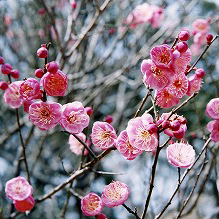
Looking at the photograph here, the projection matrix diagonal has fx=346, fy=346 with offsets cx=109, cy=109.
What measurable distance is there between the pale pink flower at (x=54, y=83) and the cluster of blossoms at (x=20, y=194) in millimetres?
439

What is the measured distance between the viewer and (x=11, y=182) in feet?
4.48

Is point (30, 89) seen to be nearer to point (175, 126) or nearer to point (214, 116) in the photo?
point (175, 126)

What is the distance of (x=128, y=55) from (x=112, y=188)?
7.15 feet

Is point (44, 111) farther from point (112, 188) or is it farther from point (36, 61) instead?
point (36, 61)

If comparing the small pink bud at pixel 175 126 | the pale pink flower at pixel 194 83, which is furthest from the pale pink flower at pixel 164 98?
the small pink bud at pixel 175 126

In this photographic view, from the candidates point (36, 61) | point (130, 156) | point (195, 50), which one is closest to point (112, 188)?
point (130, 156)

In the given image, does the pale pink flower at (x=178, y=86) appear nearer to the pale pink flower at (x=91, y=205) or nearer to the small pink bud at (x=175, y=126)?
the small pink bud at (x=175, y=126)

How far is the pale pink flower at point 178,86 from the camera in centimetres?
117

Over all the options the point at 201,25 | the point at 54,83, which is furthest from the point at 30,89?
the point at 201,25

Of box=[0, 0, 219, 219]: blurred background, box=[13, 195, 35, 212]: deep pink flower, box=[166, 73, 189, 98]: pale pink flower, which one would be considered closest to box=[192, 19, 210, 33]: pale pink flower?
box=[0, 0, 219, 219]: blurred background

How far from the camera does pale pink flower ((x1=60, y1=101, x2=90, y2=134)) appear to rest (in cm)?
116

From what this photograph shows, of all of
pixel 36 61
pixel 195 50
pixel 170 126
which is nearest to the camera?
pixel 170 126

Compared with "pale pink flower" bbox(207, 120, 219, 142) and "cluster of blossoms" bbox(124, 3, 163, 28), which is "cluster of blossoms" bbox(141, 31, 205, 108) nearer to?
"pale pink flower" bbox(207, 120, 219, 142)

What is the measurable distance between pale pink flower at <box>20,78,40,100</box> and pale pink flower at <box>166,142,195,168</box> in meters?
0.47
